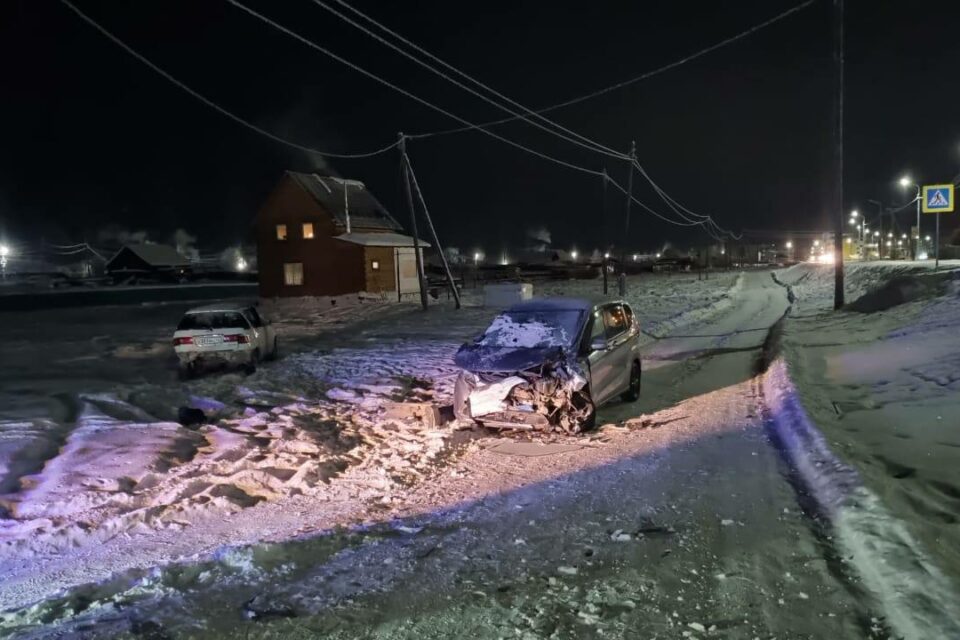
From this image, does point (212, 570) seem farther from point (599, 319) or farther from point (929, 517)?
point (599, 319)

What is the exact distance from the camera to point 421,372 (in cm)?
1357

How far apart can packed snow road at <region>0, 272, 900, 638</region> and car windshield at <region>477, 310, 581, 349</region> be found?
189cm

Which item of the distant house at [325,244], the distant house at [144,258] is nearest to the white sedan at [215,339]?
the distant house at [325,244]

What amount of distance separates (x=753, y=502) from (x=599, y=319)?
4568 mm

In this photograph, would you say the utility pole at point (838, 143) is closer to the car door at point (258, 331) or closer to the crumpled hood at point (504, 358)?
the crumpled hood at point (504, 358)

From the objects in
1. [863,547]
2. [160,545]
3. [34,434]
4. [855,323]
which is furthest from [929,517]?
[855,323]

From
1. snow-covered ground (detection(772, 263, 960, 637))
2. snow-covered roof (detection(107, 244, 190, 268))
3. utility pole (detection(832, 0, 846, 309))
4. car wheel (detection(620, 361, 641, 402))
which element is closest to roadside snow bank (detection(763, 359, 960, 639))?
snow-covered ground (detection(772, 263, 960, 637))

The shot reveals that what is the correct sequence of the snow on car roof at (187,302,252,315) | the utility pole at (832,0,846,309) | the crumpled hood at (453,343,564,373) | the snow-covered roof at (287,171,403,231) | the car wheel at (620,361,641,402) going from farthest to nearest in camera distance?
the snow-covered roof at (287,171,403,231)
the utility pole at (832,0,846,309)
the snow on car roof at (187,302,252,315)
the car wheel at (620,361,641,402)
the crumpled hood at (453,343,564,373)

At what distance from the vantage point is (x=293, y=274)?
4359cm

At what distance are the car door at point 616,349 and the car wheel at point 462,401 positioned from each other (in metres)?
1.86

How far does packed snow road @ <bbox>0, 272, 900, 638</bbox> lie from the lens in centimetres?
404

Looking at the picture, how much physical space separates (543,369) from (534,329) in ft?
3.91

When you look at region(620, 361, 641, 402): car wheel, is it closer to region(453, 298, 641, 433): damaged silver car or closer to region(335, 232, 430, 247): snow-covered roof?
region(453, 298, 641, 433): damaged silver car

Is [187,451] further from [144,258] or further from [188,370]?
[144,258]
